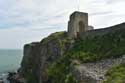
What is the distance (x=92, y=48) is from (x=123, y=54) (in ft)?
27.8

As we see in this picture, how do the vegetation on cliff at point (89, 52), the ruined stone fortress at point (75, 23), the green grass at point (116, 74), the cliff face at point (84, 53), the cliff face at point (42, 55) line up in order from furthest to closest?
the ruined stone fortress at point (75, 23), the cliff face at point (42, 55), the vegetation on cliff at point (89, 52), the cliff face at point (84, 53), the green grass at point (116, 74)

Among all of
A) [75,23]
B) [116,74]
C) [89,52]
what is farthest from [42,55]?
[116,74]

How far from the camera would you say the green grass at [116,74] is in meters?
23.3

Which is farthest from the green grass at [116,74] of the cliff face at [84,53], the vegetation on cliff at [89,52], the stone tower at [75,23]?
the stone tower at [75,23]

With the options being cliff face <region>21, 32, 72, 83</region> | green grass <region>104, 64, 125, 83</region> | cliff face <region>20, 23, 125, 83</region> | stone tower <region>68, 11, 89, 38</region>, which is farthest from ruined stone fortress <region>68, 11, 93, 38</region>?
green grass <region>104, 64, 125, 83</region>

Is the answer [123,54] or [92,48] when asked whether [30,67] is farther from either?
[123,54]

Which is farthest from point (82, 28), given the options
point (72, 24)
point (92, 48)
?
point (92, 48)

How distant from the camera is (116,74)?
24.5 metres

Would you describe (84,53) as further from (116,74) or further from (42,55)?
(42,55)

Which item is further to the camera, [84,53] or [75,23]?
[75,23]

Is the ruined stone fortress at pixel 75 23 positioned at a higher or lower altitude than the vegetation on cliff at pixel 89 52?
higher

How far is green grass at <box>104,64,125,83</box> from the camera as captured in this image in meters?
23.3

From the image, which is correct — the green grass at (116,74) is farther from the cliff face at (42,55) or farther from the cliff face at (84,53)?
the cliff face at (42,55)

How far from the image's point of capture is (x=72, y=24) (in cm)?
4700
